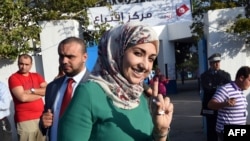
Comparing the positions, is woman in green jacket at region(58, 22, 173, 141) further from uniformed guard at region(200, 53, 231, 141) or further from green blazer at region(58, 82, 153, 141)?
uniformed guard at region(200, 53, 231, 141)

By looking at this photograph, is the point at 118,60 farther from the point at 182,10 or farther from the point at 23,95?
the point at 182,10

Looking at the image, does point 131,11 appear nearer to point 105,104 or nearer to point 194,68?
point 105,104

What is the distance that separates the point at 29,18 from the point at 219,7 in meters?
3.64

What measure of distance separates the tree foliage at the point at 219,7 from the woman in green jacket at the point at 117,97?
6.03 metres

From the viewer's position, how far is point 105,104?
6.83 ft

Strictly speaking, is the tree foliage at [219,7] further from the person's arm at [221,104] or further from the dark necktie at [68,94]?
the dark necktie at [68,94]

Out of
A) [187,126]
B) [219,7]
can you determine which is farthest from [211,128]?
[187,126]

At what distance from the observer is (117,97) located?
2104 millimetres


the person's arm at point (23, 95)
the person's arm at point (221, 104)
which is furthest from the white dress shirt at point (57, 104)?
the person's arm at point (23, 95)

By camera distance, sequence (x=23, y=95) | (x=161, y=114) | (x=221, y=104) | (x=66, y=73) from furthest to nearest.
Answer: (x=23, y=95) < (x=221, y=104) < (x=66, y=73) < (x=161, y=114)

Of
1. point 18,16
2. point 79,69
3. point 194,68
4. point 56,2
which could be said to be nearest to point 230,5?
point 56,2

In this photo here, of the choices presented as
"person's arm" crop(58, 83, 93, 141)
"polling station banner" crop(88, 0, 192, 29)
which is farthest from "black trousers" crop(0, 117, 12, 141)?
"person's arm" crop(58, 83, 93, 141)

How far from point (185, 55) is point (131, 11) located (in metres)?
26.0

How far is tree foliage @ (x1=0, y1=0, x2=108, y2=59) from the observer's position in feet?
27.4
